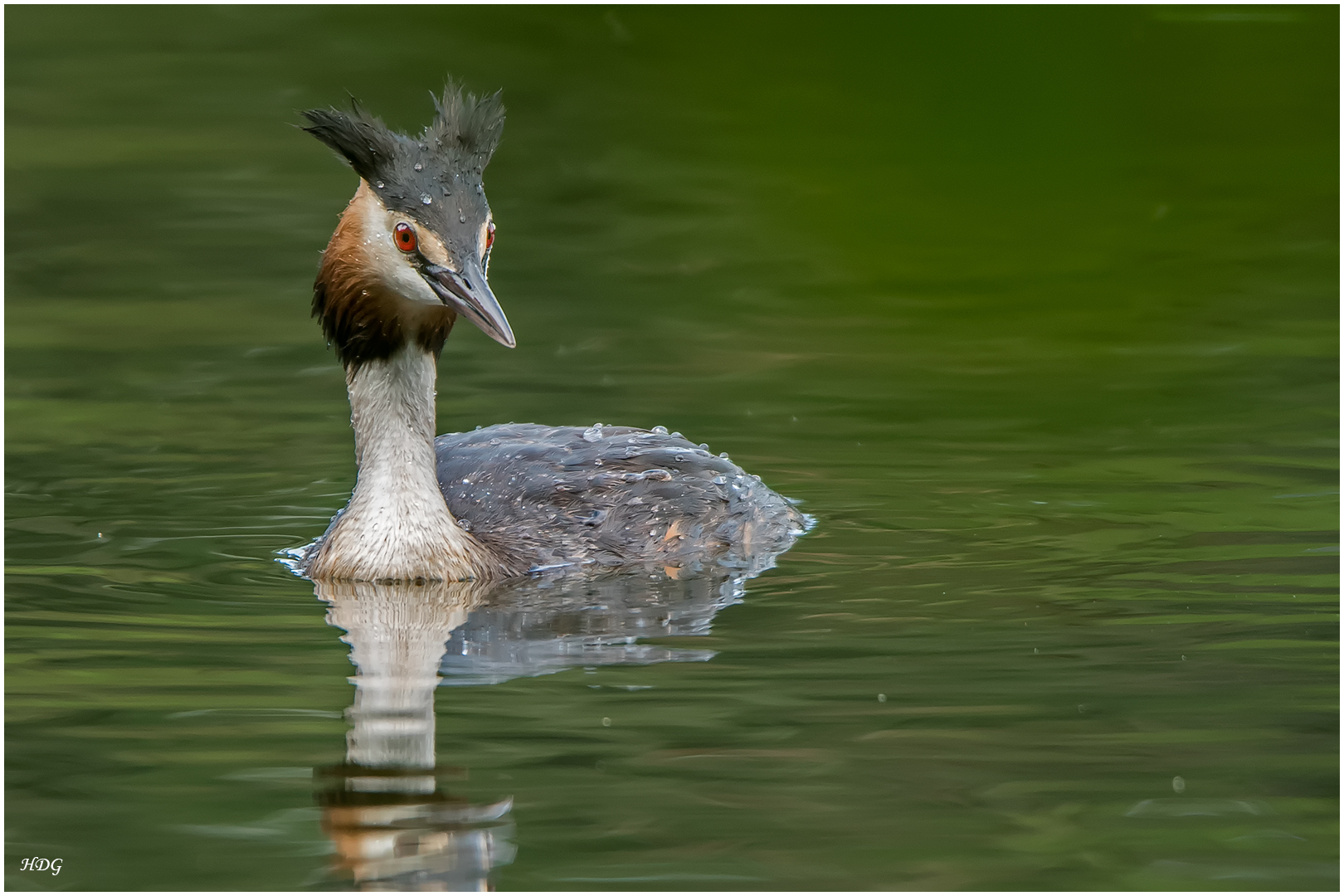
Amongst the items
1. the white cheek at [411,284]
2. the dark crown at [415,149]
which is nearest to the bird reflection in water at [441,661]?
the white cheek at [411,284]

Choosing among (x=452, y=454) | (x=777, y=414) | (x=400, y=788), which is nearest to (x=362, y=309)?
(x=452, y=454)

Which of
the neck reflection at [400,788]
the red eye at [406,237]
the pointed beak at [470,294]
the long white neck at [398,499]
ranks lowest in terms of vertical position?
the neck reflection at [400,788]

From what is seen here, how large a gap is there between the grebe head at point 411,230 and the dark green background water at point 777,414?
124cm

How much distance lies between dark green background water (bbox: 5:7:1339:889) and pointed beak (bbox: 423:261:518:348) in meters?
1.38

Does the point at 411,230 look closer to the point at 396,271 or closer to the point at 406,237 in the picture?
the point at 406,237

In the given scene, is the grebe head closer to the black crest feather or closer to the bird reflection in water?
the black crest feather

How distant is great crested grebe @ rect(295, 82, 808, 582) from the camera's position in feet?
30.4

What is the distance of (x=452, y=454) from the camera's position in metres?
10.6

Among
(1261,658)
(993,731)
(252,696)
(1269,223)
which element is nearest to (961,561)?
(1261,658)

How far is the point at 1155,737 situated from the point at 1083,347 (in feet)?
23.1

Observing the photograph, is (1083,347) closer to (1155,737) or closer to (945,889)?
(1155,737)

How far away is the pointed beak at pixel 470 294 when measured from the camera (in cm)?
889

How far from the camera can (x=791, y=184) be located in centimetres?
1881

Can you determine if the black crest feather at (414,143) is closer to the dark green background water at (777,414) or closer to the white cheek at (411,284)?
the white cheek at (411,284)
